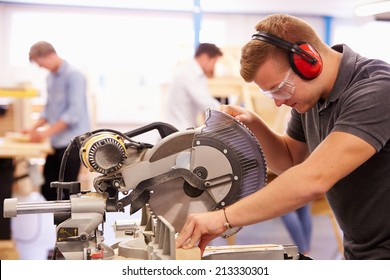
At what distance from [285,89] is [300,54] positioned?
0.10 m

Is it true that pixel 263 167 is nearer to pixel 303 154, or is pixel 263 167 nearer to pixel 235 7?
pixel 303 154

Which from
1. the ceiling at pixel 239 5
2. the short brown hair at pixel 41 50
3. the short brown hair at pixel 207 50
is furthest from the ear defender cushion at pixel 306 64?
the ceiling at pixel 239 5

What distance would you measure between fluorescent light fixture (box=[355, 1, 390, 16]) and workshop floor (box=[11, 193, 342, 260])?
2302 mm

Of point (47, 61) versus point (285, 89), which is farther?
point (47, 61)

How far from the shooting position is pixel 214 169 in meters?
1.33

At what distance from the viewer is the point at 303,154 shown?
1775 millimetres

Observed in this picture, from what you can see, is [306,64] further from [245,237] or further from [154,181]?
[245,237]

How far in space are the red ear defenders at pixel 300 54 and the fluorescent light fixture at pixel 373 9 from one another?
468 centimetres

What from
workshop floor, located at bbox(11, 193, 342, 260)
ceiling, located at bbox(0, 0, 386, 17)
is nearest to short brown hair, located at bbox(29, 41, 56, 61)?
workshop floor, located at bbox(11, 193, 342, 260)

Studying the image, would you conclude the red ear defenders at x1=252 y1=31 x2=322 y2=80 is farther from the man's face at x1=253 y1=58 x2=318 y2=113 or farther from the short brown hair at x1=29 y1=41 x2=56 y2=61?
the short brown hair at x1=29 y1=41 x2=56 y2=61

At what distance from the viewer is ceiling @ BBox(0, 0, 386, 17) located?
7.49 meters

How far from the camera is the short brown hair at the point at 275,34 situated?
1315 mm

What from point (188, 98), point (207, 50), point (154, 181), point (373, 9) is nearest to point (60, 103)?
point (188, 98)
